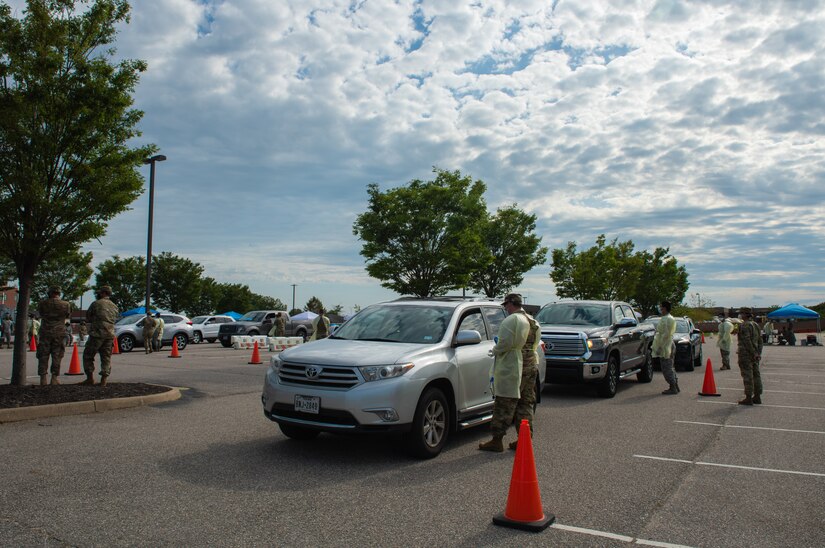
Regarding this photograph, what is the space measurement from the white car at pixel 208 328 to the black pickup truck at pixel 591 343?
80.6ft

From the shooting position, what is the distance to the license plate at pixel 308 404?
6.34 m

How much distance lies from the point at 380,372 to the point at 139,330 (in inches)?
837

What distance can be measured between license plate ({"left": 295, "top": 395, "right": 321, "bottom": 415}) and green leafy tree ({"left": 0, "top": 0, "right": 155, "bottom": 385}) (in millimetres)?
6081

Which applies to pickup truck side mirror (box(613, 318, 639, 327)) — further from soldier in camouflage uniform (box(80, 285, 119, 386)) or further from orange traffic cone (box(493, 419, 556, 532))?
soldier in camouflage uniform (box(80, 285, 119, 386))

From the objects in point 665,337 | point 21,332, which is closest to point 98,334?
point 21,332

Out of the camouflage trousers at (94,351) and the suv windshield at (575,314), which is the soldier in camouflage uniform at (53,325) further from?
the suv windshield at (575,314)

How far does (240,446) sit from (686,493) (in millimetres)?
4597

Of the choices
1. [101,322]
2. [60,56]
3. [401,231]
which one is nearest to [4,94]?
[60,56]

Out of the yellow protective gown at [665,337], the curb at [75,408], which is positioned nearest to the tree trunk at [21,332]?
the curb at [75,408]

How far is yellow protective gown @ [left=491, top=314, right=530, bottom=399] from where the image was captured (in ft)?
22.7

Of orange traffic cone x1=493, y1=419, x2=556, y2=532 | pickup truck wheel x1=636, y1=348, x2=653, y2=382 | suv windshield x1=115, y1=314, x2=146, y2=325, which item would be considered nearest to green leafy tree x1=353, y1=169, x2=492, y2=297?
suv windshield x1=115, y1=314, x2=146, y2=325

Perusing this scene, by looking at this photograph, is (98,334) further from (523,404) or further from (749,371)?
(749,371)

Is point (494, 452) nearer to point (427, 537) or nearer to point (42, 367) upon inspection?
point (427, 537)

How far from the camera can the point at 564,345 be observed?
1210 centimetres
